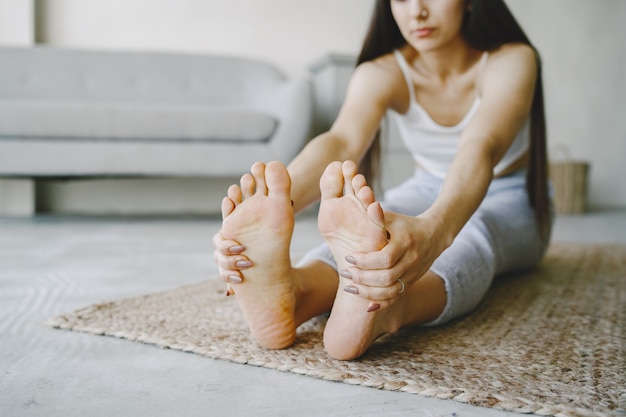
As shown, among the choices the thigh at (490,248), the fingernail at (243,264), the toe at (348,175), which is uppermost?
the toe at (348,175)

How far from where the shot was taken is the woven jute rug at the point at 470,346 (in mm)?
574

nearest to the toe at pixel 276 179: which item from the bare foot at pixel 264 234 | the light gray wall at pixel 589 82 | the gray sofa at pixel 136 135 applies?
the bare foot at pixel 264 234

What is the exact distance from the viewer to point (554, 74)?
143 inches

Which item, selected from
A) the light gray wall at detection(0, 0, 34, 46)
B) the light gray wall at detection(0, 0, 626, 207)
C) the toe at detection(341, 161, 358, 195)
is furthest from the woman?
the light gray wall at detection(0, 0, 34, 46)

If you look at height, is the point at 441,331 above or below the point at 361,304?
below

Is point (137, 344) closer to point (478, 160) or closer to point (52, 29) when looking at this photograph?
point (478, 160)

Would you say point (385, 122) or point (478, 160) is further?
point (385, 122)

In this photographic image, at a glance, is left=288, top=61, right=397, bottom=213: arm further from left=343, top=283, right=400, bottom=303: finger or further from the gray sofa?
the gray sofa

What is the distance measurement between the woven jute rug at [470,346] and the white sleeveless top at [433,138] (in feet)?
0.92

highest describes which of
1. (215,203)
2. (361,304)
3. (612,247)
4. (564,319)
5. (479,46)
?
(479,46)

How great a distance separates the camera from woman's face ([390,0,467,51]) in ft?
3.01

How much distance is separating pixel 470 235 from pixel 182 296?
51 cm

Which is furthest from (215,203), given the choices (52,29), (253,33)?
(52,29)

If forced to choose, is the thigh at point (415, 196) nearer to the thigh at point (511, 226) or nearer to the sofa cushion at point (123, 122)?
the thigh at point (511, 226)
